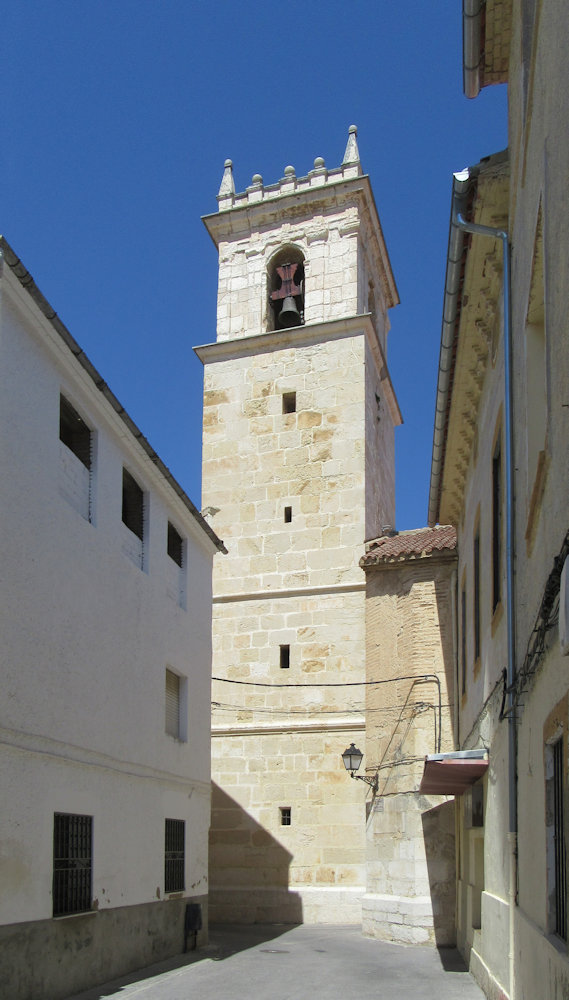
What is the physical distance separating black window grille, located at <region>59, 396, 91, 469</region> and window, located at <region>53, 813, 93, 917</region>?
12.1ft

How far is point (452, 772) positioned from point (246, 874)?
30.2ft

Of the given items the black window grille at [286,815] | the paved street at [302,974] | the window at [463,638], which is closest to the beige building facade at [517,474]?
the paved street at [302,974]

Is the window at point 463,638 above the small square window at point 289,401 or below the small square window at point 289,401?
below

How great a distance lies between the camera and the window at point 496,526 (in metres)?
8.67

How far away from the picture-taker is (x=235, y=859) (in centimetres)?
1859

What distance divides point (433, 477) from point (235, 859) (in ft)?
30.2

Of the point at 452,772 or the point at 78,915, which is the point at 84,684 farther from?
the point at 452,772

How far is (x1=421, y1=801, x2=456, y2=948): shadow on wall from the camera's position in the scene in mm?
14336

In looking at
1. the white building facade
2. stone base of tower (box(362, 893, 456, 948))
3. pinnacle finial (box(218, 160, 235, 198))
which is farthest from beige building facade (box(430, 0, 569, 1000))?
pinnacle finial (box(218, 160, 235, 198))

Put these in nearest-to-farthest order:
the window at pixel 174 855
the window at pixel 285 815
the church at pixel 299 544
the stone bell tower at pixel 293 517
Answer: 1. the window at pixel 174 855
2. the church at pixel 299 544
3. the stone bell tower at pixel 293 517
4. the window at pixel 285 815

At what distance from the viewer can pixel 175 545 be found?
14.6 m

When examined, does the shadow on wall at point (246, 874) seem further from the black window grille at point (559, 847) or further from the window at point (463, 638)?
the black window grille at point (559, 847)

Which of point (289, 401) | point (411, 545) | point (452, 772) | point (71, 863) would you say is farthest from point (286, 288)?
point (71, 863)

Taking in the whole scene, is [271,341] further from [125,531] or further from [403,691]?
[125,531]
